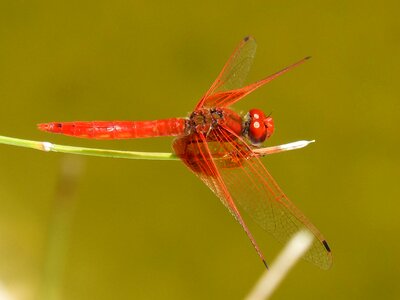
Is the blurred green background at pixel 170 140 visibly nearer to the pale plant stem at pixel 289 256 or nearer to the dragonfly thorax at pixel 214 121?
the pale plant stem at pixel 289 256

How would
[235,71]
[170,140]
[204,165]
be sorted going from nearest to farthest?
[204,165] < [235,71] < [170,140]

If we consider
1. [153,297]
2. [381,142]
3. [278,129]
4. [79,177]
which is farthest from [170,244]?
[381,142]

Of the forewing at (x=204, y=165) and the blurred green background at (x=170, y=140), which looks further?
the blurred green background at (x=170, y=140)

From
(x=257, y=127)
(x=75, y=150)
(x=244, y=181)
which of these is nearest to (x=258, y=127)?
(x=257, y=127)

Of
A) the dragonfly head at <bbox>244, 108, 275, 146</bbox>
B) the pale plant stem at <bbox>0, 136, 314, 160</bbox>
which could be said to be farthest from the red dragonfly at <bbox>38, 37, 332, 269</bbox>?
the pale plant stem at <bbox>0, 136, 314, 160</bbox>

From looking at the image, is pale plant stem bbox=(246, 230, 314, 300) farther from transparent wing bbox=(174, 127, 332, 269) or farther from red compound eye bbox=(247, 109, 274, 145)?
red compound eye bbox=(247, 109, 274, 145)

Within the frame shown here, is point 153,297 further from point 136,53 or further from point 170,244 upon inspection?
point 136,53

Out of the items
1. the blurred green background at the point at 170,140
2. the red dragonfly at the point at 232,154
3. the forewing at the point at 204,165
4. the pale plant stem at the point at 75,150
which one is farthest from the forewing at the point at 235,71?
the blurred green background at the point at 170,140

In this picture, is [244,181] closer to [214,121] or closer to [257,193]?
[257,193]
